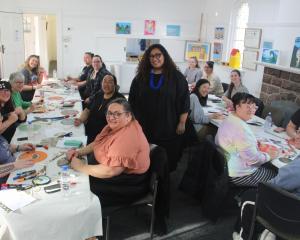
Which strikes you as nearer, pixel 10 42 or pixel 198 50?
pixel 10 42

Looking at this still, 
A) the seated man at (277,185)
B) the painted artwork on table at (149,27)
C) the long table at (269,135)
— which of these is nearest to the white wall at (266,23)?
the painted artwork on table at (149,27)

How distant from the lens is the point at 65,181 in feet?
6.53

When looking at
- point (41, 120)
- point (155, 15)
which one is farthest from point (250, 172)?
point (155, 15)

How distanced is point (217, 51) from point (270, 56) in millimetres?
2459

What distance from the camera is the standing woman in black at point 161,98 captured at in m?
3.02

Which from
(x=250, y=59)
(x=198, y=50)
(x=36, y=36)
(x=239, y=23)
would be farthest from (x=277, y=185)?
(x=36, y=36)

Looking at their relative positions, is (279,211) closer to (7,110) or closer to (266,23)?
(7,110)

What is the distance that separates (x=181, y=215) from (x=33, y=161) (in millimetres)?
1480

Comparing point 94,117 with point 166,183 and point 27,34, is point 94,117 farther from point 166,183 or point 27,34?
point 27,34

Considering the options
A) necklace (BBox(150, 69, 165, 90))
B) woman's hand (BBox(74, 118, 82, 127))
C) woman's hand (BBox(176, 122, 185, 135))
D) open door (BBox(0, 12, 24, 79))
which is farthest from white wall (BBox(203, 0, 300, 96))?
open door (BBox(0, 12, 24, 79))

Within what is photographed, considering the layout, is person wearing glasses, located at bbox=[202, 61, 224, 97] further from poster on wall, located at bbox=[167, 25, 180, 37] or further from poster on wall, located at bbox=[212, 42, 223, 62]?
poster on wall, located at bbox=[167, 25, 180, 37]

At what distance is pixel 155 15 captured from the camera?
26.9 feet

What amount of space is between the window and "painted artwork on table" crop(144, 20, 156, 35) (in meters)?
2.20

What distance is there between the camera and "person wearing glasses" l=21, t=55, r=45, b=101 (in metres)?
5.08
